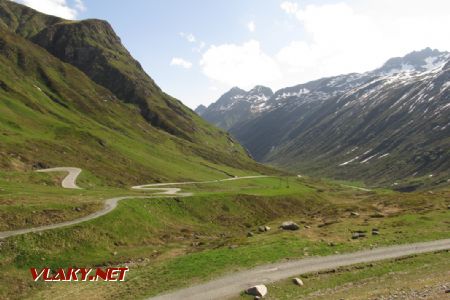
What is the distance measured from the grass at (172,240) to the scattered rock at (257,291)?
18.3 feet

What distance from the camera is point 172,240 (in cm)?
6256

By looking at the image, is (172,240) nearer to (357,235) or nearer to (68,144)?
(357,235)

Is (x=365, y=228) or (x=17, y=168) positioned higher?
(x=365, y=228)

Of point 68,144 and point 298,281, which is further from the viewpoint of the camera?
point 68,144

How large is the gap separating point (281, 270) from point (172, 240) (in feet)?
89.0

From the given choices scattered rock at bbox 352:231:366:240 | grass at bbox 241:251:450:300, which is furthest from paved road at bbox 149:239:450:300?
scattered rock at bbox 352:231:366:240

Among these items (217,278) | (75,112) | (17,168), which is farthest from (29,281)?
(75,112)

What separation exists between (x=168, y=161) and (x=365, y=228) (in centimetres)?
12283

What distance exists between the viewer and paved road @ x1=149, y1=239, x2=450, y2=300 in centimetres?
3416

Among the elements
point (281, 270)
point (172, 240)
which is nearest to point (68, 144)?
point (172, 240)

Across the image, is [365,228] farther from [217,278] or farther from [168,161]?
[168,161]

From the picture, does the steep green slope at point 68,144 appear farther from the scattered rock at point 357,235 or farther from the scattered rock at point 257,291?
the scattered rock at point 257,291

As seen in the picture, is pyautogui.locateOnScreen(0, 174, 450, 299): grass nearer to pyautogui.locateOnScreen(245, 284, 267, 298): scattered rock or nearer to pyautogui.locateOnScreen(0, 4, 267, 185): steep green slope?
pyautogui.locateOnScreen(245, 284, 267, 298): scattered rock

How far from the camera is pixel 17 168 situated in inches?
3622
